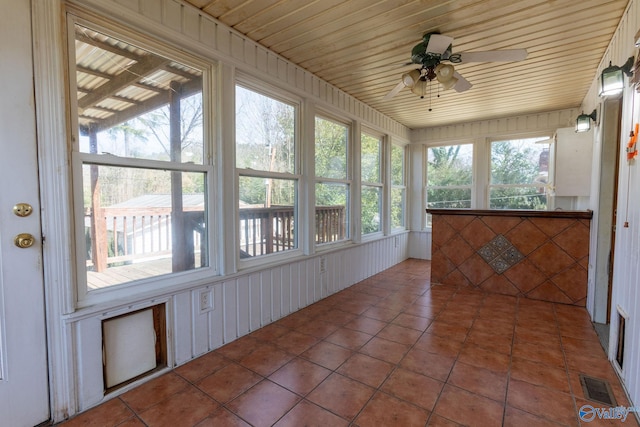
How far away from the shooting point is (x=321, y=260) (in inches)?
141

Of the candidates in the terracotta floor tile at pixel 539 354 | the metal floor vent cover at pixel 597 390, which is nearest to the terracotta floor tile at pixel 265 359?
the terracotta floor tile at pixel 539 354

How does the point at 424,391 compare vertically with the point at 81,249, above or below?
below

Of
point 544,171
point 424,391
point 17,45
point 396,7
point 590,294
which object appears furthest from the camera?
point 544,171

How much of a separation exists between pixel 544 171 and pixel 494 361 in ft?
12.9

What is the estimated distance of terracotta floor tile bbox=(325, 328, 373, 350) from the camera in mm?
2490

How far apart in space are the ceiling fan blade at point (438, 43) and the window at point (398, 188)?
123 inches

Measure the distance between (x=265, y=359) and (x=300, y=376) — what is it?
1.19ft

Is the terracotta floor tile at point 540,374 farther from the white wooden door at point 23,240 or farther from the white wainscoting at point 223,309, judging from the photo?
the white wooden door at point 23,240

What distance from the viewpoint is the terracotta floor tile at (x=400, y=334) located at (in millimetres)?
2549

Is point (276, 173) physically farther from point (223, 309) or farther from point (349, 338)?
point (349, 338)

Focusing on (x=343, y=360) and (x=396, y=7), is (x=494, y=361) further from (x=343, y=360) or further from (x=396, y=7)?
(x=396, y=7)

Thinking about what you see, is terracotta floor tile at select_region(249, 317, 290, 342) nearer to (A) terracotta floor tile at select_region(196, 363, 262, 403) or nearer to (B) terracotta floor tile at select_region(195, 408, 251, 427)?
(A) terracotta floor tile at select_region(196, 363, 262, 403)

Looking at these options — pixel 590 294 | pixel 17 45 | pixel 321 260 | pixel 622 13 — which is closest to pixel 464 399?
pixel 321 260

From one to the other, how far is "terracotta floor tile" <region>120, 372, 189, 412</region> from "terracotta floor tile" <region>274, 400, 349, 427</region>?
2.53 ft
